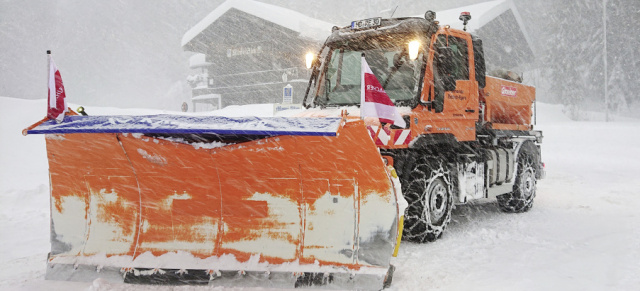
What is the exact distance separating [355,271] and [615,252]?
347 cm

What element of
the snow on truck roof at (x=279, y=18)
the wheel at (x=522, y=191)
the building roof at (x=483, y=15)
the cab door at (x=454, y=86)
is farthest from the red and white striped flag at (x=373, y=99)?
the snow on truck roof at (x=279, y=18)

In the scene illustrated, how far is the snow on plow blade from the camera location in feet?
13.0

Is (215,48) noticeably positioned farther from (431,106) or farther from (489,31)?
(431,106)

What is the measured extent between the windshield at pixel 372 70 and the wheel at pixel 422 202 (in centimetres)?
88

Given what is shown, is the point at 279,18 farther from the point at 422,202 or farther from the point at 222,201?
the point at 222,201

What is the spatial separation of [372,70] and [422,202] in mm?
1847

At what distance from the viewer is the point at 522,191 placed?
8.60 meters

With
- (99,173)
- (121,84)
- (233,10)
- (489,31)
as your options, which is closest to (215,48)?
(233,10)

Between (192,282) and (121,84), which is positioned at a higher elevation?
(121,84)

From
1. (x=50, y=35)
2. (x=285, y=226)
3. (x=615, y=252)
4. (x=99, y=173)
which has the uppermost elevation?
(x=50, y=35)

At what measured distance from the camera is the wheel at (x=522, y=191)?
8.57 m

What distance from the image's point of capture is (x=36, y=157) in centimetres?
1187

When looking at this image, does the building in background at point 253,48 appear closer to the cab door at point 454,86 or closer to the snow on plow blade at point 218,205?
the cab door at point 454,86

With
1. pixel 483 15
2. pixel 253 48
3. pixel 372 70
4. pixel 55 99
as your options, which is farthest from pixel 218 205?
pixel 253 48
